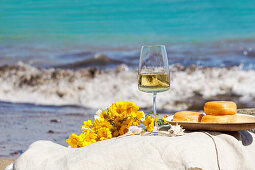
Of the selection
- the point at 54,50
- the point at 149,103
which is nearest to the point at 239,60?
the point at 149,103

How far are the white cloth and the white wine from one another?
0.90ft

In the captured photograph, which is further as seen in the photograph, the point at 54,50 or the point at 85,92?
the point at 54,50

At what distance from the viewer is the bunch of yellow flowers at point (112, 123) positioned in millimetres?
2043

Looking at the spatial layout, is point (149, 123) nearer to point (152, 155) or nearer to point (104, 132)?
point (104, 132)

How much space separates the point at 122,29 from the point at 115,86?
5.94 feet

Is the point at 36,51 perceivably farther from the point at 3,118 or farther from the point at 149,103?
the point at 149,103

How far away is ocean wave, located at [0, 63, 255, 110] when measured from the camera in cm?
776

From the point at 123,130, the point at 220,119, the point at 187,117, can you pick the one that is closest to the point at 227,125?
the point at 220,119

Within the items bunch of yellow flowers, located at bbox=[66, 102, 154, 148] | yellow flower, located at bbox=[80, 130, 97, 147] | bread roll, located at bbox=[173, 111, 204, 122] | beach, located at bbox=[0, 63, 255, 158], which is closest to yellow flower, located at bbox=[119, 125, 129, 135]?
bunch of yellow flowers, located at bbox=[66, 102, 154, 148]

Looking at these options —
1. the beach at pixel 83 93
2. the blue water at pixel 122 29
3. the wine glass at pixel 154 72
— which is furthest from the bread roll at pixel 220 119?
the blue water at pixel 122 29

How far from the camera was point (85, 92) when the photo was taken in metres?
8.77

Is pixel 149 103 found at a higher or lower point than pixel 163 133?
lower

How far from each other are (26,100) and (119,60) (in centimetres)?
263

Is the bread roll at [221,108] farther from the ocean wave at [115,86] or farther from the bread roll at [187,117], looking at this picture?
the ocean wave at [115,86]
